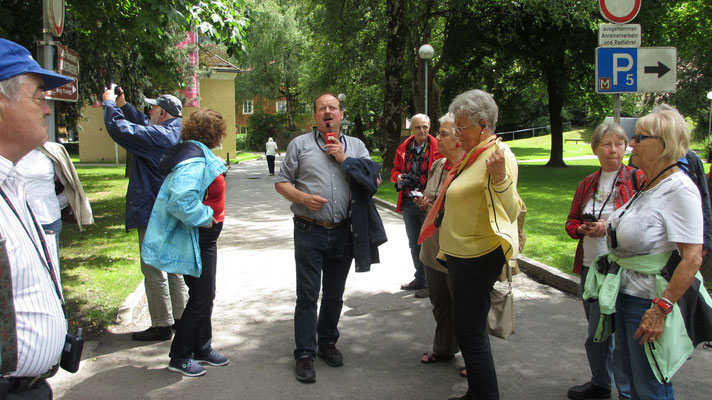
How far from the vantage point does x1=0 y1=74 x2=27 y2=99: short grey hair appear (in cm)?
176

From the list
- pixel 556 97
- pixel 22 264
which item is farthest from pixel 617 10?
pixel 556 97

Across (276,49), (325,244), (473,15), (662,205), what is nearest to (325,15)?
(473,15)

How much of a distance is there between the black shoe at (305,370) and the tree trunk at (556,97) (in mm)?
23717

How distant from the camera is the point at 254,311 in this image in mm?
5914

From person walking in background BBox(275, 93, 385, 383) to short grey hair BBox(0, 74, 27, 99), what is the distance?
2.53 metres

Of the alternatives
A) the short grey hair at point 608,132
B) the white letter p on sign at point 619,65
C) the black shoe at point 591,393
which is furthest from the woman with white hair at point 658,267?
the white letter p on sign at point 619,65

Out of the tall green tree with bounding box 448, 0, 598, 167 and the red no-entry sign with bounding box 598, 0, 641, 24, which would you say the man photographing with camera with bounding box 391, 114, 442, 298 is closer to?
the red no-entry sign with bounding box 598, 0, 641, 24

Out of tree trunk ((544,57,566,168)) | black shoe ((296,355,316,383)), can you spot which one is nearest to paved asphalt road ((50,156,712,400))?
black shoe ((296,355,316,383))

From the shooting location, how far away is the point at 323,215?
14.2 feet

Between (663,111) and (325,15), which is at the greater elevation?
(325,15)

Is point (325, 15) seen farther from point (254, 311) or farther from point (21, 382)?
point (21, 382)

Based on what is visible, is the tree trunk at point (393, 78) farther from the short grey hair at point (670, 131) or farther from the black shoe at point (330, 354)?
the short grey hair at point (670, 131)

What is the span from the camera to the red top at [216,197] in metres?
4.33

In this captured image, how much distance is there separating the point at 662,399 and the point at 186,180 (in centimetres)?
315
